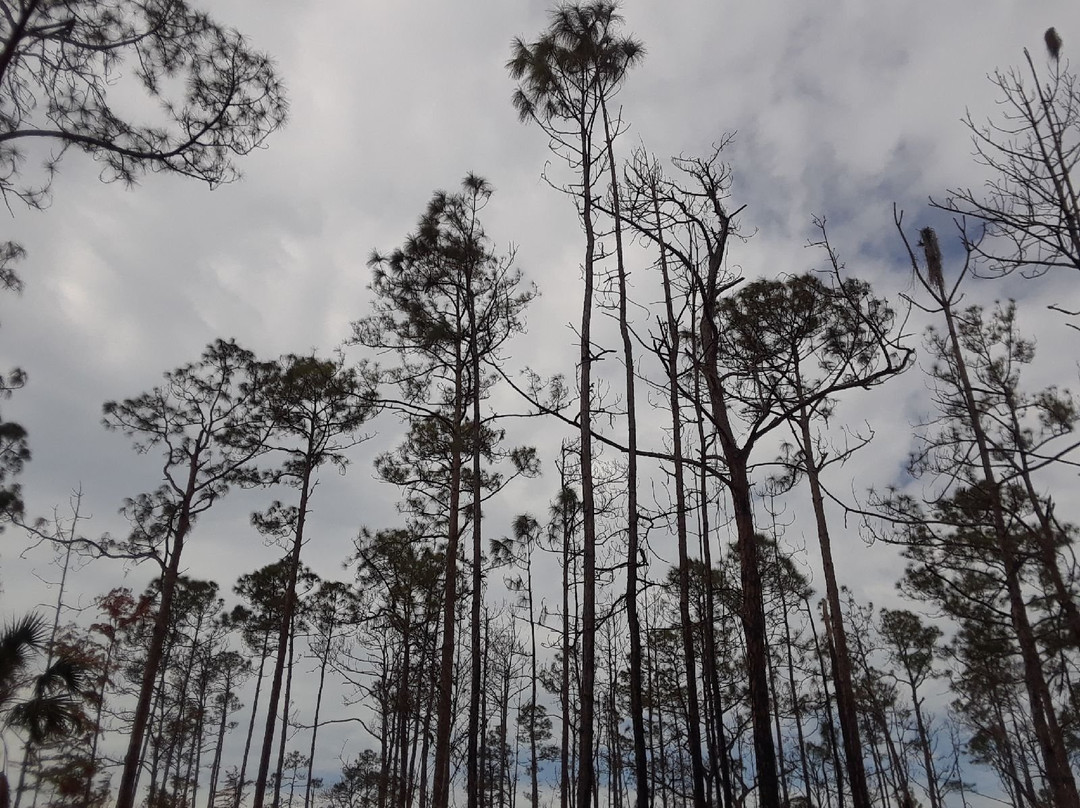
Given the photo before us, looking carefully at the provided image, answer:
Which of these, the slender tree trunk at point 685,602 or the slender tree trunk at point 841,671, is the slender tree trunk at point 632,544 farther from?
the slender tree trunk at point 841,671

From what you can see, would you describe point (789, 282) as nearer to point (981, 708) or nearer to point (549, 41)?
point (549, 41)

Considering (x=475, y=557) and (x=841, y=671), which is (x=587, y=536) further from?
(x=841, y=671)

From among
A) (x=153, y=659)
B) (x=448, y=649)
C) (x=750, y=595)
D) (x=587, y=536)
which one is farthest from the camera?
(x=153, y=659)

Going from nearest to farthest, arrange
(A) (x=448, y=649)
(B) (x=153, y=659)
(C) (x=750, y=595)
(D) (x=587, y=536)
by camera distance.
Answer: (C) (x=750, y=595), (D) (x=587, y=536), (A) (x=448, y=649), (B) (x=153, y=659)

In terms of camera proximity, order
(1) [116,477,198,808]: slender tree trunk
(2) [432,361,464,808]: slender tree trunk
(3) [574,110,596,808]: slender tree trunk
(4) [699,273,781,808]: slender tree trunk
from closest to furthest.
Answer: (4) [699,273,781,808]: slender tree trunk → (3) [574,110,596,808]: slender tree trunk → (2) [432,361,464,808]: slender tree trunk → (1) [116,477,198,808]: slender tree trunk

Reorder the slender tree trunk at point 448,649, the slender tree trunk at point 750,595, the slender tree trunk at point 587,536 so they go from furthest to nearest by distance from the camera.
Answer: the slender tree trunk at point 448,649
the slender tree trunk at point 587,536
the slender tree trunk at point 750,595

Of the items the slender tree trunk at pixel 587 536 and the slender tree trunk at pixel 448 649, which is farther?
the slender tree trunk at pixel 448 649

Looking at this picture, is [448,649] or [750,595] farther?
[448,649]


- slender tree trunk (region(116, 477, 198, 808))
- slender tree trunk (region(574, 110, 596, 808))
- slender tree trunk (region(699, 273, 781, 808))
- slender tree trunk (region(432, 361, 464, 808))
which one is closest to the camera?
slender tree trunk (region(699, 273, 781, 808))

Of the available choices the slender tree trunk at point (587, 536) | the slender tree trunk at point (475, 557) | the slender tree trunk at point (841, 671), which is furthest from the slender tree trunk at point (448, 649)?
the slender tree trunk at point (841, 671)

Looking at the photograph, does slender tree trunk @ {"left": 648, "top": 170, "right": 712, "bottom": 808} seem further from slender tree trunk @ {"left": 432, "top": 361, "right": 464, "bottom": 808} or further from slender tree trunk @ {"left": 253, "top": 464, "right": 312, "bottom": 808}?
slender tree trunk @ {"left": 253, "top": 464, "right": 312, "bottom": 808}

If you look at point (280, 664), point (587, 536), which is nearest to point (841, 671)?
point (587, 536)

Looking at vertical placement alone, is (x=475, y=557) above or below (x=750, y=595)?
above

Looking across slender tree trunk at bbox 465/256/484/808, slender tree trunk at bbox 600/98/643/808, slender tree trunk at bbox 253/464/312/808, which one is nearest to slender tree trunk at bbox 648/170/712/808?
slender tree trunk at bbox 600/98/643/808
